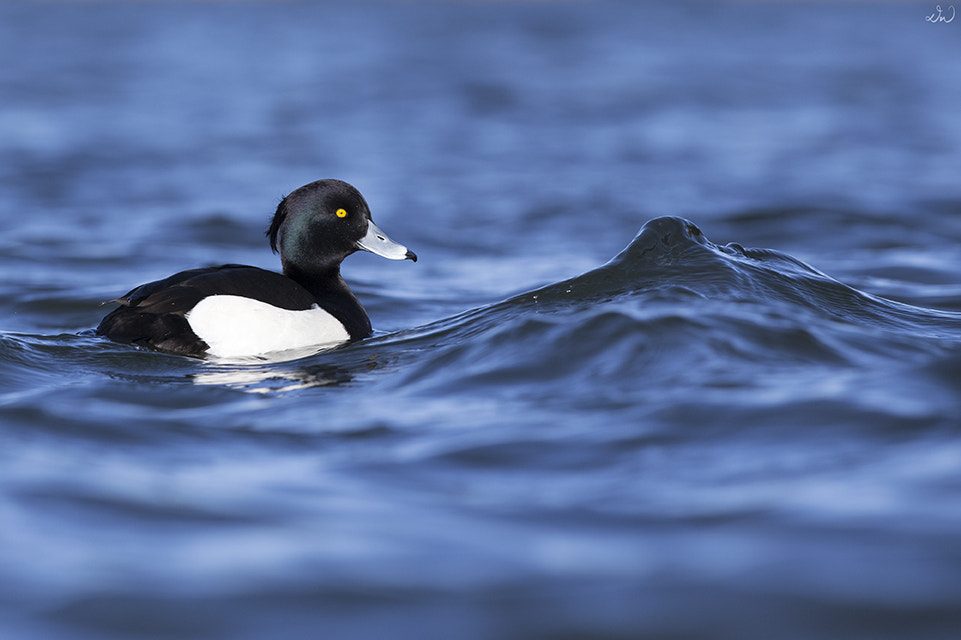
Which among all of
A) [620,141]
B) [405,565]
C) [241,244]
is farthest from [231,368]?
[620,141]

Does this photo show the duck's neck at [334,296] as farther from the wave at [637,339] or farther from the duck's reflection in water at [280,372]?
the duck's reflection in water at [280,372]

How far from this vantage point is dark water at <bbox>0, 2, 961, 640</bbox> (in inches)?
120

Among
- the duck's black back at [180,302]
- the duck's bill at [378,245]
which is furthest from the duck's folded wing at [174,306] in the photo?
the duck's bill at [378,245]

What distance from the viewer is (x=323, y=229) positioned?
634 cm

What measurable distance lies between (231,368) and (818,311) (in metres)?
2.88

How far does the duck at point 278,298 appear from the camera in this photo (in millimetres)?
5516

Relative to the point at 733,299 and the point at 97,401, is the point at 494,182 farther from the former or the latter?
the point at 97,401

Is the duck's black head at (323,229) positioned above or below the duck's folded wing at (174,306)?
above

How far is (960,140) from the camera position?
14898mm

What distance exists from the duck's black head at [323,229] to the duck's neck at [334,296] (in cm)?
3

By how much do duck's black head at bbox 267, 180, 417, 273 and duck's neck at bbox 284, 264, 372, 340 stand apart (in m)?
0.03
